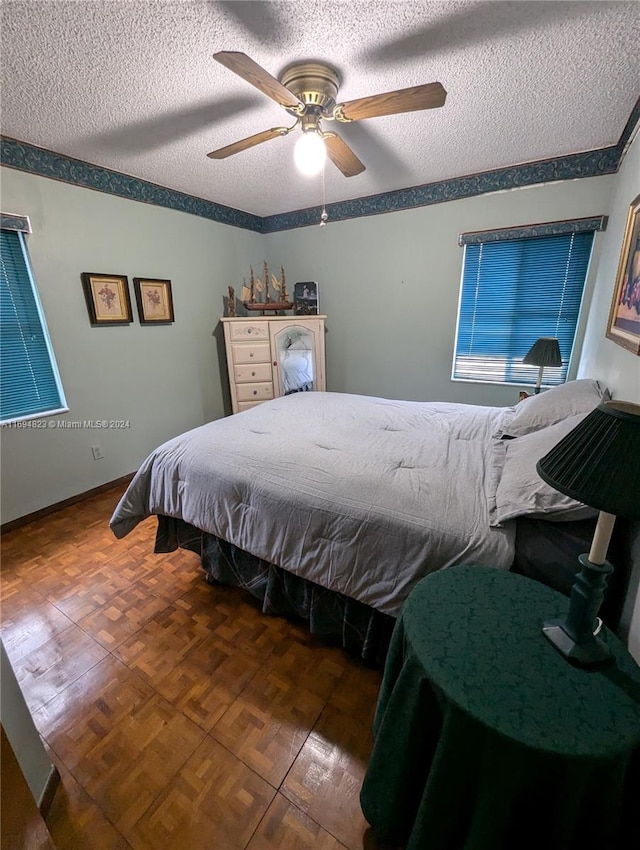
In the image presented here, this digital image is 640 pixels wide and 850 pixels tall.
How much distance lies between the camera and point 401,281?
10.8 ft

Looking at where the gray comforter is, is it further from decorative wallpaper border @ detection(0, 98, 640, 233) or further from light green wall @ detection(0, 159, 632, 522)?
decorative wallpaper border @ detection(0, 98, 640, 233)

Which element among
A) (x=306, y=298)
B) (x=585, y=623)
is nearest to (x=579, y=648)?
(x=585, y=623)

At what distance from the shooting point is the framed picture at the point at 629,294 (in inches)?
55.3

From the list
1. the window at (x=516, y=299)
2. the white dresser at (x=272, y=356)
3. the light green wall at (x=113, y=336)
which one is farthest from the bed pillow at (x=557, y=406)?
the light green wall at (x=113, y=336)

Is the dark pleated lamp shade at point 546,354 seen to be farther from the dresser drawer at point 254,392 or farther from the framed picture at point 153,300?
the framed picture at point 153,300

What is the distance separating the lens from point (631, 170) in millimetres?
1891

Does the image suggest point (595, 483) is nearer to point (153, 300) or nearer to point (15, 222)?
point (15, 222)

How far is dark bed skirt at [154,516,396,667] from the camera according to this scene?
Answer: 1.40m

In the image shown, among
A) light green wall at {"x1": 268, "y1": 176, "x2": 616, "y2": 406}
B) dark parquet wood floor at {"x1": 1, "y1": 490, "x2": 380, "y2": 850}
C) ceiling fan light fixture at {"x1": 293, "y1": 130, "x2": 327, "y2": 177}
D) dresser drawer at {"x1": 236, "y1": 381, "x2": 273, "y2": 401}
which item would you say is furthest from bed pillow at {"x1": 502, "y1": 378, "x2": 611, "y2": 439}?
dresser drawer at {"x1": 236, "y1": 381, "x2": 273, "y2": 401}

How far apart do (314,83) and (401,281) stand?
192 cm

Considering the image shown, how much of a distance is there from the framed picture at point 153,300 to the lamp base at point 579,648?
323 centimetres

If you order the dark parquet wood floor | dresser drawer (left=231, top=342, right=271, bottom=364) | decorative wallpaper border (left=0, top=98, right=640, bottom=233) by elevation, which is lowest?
the dark parquet wood floor

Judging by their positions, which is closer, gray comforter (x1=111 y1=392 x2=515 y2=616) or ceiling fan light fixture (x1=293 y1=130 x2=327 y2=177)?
gray comforter (x1=111 y1=392 x2=515 y2=616)

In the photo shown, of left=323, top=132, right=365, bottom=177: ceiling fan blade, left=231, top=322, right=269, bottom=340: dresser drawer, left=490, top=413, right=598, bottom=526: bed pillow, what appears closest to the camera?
left=490, top=413, right=598, bottom=526: bed pillow
